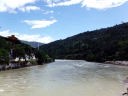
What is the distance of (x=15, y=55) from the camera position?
124188mm

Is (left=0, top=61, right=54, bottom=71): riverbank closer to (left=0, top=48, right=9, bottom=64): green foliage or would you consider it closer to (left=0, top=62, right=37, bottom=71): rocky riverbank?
(left=0, top=62, right=37, bottom=71): rocky riverbank

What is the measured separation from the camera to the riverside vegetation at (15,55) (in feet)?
343

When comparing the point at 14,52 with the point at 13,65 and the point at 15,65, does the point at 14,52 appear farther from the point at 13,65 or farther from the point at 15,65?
the point at 13,65

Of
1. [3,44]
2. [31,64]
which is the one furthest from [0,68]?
[31,64]

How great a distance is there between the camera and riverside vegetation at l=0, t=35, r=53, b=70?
343 feet

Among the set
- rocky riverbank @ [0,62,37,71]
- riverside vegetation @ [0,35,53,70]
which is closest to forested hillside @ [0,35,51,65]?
riverside vegetation @ [0,35,53,70]

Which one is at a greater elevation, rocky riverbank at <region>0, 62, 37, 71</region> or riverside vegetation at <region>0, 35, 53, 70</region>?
riverside vegetation at <region>0, 35, 53, 70</region>

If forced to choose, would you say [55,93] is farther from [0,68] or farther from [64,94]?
[0,68]

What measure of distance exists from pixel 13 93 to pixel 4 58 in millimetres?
59813

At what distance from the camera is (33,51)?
156 meters

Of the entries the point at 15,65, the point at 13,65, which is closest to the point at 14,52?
the point at 15,65

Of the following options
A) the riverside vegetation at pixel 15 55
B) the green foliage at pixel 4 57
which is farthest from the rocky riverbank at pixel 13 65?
the green foliage at pixel 4 57

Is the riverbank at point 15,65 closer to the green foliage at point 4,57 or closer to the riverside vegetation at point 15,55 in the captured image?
the riverside vegetation at point 15,55

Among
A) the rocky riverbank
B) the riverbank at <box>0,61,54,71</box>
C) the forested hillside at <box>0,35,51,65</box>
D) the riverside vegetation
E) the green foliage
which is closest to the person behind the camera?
the rocky riverbank
